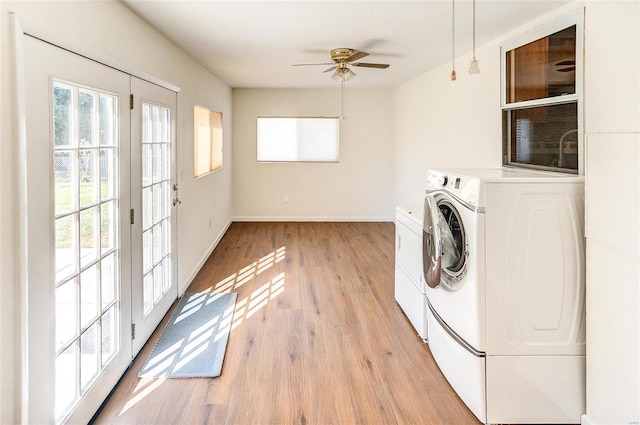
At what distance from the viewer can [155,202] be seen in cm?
338

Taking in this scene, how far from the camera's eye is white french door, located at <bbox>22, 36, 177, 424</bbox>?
1723 mm

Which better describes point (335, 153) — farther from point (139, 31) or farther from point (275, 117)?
point (139, 31)

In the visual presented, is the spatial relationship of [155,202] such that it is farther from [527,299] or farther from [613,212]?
[613,212]

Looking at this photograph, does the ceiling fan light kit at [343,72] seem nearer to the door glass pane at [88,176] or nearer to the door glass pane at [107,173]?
the door glass pane at [107,173]

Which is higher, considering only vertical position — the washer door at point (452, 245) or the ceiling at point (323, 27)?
the ceiling at point (323, 27)

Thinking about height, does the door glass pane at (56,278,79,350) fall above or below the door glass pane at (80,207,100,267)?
below

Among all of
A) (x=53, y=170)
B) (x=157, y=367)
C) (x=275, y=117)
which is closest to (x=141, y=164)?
(x=53, y=170)

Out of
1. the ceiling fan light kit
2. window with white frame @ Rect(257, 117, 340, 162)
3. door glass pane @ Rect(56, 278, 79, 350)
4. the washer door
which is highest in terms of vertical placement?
the ceiling fan light kit

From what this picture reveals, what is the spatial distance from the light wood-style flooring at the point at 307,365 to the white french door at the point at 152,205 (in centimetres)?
31

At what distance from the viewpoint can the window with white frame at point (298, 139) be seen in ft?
25.7

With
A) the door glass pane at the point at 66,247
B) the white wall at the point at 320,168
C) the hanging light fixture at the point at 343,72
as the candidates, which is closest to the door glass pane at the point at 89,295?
the door glass pane at the point at 66,247

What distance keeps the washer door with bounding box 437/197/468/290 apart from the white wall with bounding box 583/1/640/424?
59cm

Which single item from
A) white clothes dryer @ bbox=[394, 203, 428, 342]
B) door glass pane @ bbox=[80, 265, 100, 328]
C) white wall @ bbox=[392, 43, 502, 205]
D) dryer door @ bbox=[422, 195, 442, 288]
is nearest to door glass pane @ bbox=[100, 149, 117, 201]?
door glass pane @ bbox=[80, 265, 100, 328]

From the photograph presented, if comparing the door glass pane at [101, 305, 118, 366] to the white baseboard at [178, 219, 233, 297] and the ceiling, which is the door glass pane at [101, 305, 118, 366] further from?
the ceiling
